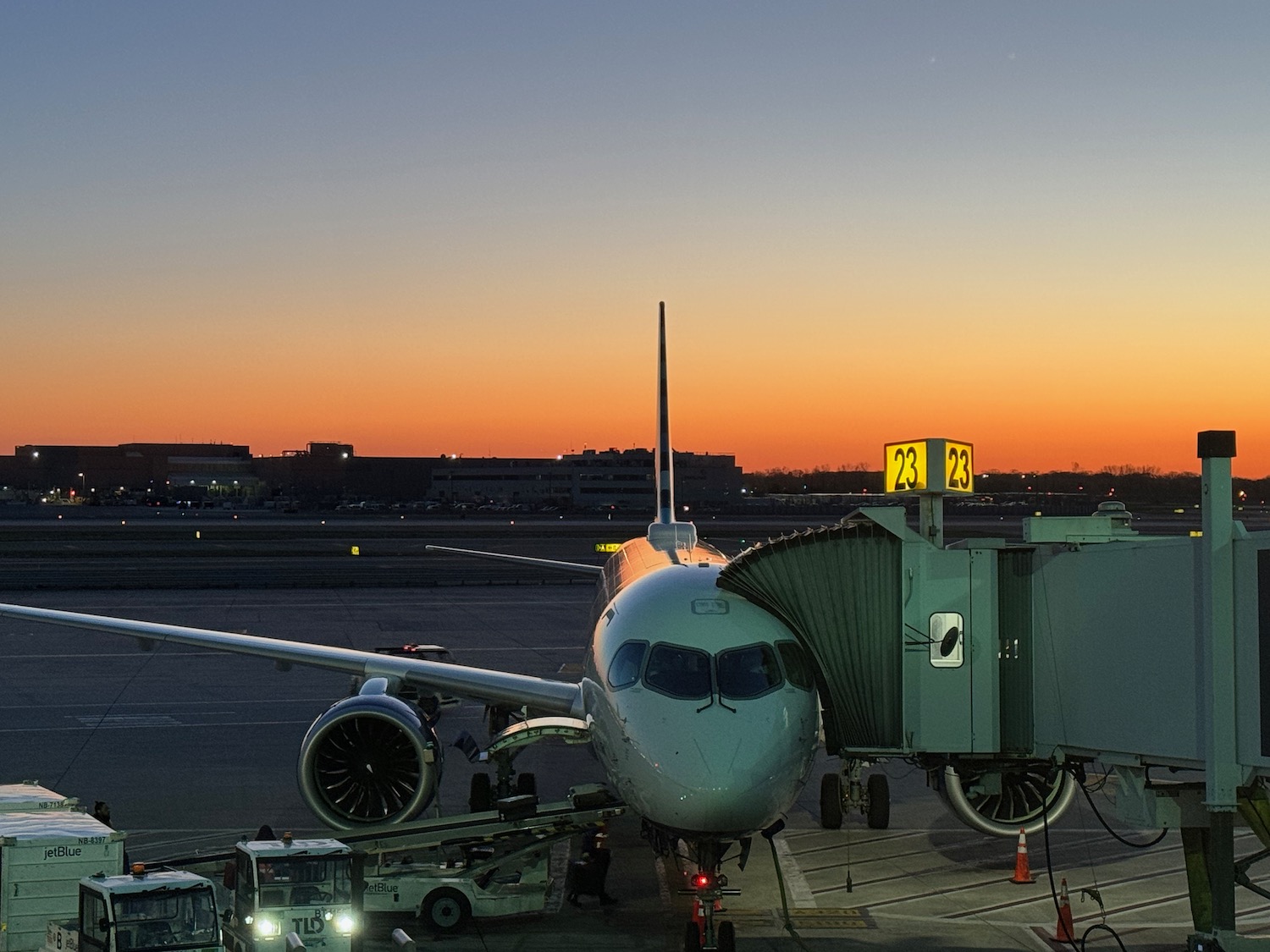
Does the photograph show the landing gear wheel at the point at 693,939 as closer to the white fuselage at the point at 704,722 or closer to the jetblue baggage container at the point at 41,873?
the white fuselage at the point at 704,722

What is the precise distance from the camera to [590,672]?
1691cm

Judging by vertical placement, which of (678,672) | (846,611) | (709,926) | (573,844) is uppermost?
(846,611)

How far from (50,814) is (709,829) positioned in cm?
817

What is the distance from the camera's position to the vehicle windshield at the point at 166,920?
1271 centimetres

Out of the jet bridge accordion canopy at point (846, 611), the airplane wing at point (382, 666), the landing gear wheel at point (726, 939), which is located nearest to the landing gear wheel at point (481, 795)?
the airplane wing at point (382, 666)

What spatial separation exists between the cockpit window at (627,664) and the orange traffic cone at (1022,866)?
6687 mm

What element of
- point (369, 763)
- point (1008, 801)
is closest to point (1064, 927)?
point (1008, 801)

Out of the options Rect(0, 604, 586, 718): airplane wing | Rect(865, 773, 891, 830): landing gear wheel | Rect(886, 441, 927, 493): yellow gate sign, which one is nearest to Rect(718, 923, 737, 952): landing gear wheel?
Rect(0, 604, 586, 718): airplane wing

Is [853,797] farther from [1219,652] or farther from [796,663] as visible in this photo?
[1219,652]

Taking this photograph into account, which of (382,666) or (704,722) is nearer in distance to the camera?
(704,722)

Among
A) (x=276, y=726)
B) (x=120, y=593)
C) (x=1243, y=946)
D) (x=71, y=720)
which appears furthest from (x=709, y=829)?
(x=120, y=593)

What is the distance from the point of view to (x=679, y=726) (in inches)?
547

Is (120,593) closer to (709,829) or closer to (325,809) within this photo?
(325,809)

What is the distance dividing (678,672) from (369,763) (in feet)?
21.9
